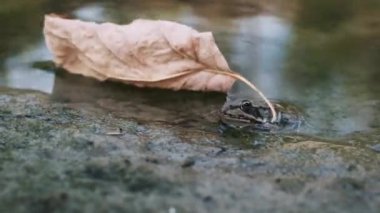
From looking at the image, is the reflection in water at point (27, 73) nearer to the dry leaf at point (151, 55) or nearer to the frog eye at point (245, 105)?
the dry leaf at point (151, 55)

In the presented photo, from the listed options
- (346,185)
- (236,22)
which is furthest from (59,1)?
(346,185)

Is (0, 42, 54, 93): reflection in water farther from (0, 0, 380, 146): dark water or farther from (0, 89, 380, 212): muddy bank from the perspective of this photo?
(0, 89, 380, 212): muddy bank

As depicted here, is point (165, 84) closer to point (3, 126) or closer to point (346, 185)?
point (3, 126)

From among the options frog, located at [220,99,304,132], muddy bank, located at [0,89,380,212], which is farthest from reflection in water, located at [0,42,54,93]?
frog, located at [220,99,304,132]

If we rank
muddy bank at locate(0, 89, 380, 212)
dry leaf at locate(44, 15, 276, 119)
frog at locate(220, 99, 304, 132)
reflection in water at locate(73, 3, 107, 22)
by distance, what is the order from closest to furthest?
muddy bank at locate(0, 89, 380, 212), frog at locate(220, 99, 304, 132), dry leaf at locate(44, 15, 276, 119), reflection in water at locate(73, 3, 107, 22)

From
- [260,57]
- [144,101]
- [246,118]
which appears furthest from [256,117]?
[260,57]

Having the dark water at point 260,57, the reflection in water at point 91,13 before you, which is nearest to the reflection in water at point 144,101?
the dark water at point 260,57
